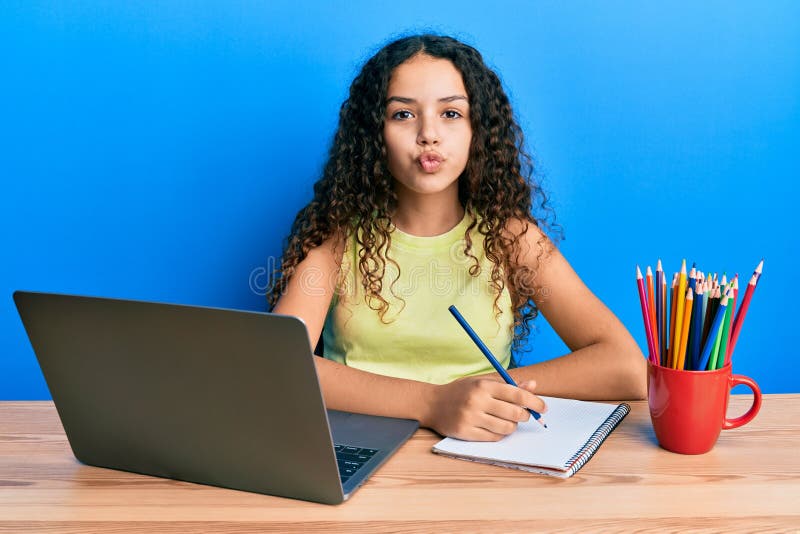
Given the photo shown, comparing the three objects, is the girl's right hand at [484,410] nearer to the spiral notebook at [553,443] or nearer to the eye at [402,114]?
the spiral notebook at [553,443]

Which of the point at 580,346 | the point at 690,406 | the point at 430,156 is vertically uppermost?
the point at 430,156

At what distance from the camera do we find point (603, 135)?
1936 millimetres

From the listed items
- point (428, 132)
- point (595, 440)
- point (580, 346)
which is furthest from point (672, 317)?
point (428, 132)

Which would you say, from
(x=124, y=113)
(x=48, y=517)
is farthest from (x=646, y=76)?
(x=48, y=517)

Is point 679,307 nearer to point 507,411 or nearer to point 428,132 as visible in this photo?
point 507,411

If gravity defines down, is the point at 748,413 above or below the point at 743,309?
below

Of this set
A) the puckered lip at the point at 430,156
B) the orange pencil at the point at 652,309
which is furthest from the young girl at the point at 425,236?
the orange pencil at the point at 652,309

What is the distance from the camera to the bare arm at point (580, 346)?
1.21 m

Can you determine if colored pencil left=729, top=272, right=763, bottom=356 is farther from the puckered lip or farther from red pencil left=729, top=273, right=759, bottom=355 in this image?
the puckered lip

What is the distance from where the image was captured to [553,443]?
3.21ft

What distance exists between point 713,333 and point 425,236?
73 cm

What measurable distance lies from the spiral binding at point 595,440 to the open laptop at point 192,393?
0.23 meters

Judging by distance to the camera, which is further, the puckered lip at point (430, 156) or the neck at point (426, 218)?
the neck at point (426, 218)

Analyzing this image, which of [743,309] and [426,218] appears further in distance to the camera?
[426,218]
